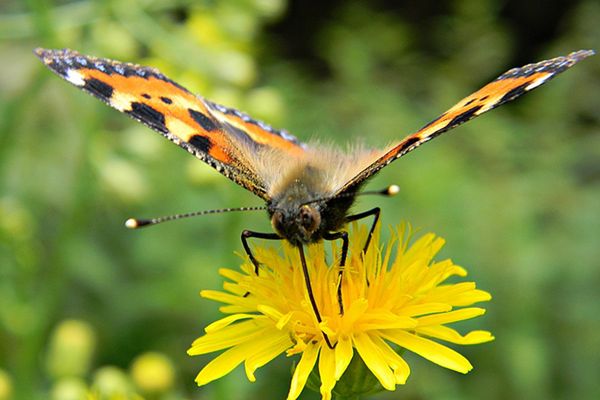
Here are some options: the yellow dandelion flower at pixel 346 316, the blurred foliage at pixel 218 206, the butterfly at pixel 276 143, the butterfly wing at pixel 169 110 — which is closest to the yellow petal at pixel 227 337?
the yellow dandelion flower at pixel 346 316

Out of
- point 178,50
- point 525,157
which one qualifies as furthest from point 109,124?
point 525,157

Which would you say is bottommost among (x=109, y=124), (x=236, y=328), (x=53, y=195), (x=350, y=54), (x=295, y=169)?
(x=236, y=328)

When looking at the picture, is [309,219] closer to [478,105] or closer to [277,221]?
[277,221]

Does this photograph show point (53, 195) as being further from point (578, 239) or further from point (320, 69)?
point (320, 69)

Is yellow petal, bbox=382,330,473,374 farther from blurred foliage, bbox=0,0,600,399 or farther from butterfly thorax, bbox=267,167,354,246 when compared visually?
blurred foliage, bbox=0,0,600,399

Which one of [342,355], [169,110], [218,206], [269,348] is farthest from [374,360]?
[218,206]

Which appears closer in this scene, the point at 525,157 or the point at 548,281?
the point at 548,281
